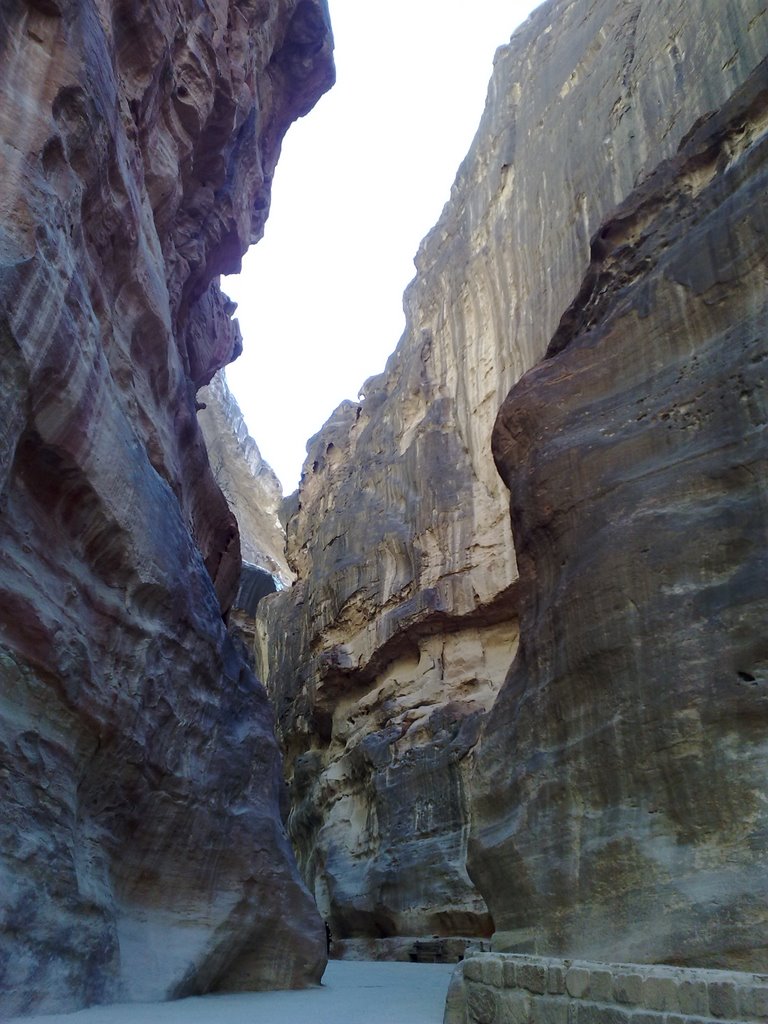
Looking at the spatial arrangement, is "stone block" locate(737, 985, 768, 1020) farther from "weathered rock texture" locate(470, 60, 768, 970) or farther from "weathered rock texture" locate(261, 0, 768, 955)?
"weathered rock texture" locate(261, 0, 768, 955)

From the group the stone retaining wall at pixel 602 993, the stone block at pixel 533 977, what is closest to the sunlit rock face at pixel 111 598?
the stone retaining wall at pixel 602 993

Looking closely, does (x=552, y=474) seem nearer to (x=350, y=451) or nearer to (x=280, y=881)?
(x=280, y=881)

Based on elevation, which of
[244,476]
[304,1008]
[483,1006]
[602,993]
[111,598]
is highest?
[244,476]

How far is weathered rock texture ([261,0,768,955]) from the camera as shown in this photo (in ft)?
65.9

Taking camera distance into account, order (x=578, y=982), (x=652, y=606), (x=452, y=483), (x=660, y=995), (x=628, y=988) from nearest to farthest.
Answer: (x=660, y=995)
(x=628, y=988)
(x=578, y=982)
(x=652, y=606)
(x=452, y=483)

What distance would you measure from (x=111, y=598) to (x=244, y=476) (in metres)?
44.6

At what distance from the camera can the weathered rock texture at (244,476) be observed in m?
52.9

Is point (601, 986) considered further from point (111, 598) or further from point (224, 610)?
point (224, 610)

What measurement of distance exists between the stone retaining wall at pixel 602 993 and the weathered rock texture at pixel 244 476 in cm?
4590

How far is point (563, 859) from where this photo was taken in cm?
795

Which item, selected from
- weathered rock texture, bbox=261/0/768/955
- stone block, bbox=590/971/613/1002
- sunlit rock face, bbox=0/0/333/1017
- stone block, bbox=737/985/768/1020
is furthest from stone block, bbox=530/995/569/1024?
weathered rock texture, bbox=261/0/768/955

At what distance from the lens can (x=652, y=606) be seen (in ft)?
26.4

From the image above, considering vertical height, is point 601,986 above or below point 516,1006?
above

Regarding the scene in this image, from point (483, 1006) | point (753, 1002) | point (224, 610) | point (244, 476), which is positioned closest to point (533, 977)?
point (483, 1006)
